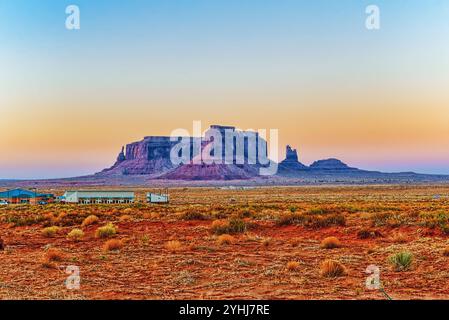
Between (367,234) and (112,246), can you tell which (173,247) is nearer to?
(112,246)

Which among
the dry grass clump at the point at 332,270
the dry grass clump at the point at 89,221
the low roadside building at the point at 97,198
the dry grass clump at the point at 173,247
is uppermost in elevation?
the dry grass clump at the point at 332,270

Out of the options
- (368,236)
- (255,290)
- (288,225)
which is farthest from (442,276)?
(288,225)

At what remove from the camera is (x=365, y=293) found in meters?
9.74

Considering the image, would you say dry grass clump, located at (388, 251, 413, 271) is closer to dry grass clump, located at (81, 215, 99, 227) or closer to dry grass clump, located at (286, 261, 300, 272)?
dry grass clump, located at (286, 261, 300, 272)

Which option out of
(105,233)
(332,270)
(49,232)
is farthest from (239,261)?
(49,232)

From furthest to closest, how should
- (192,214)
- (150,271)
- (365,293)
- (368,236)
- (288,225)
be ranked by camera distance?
1. (192,214)
2. (288,225)
3. (368,236)
4. (150,271)
5. (365,293)

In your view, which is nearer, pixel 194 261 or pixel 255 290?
pixel 255 290

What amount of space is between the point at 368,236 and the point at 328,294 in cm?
1087

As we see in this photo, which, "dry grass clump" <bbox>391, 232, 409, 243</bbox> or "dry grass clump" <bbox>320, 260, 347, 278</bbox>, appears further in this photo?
"dry grass clump" <bbox>391, 232, 409, 243</bbox>

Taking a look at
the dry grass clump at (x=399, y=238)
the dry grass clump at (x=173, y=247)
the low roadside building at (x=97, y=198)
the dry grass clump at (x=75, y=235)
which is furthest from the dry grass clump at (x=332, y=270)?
the low roadside building at (x=97, y=198)

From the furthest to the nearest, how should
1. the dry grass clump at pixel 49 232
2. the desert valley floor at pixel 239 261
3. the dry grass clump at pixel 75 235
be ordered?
the dry grass clump at pixel 49 232
the dry grass clump at pixel 75 235
the desert valley floor at pixel 239 261

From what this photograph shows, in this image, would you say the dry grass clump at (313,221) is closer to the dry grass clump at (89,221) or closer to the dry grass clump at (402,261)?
the dry grass clump at (402,261)

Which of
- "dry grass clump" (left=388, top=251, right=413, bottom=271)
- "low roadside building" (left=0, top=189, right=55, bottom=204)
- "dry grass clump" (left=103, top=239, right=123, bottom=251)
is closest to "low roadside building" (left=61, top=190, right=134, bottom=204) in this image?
"low roadside building" (left=0, top=189, right=55, bottom=204)

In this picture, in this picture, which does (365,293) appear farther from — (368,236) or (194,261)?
(368,236)
